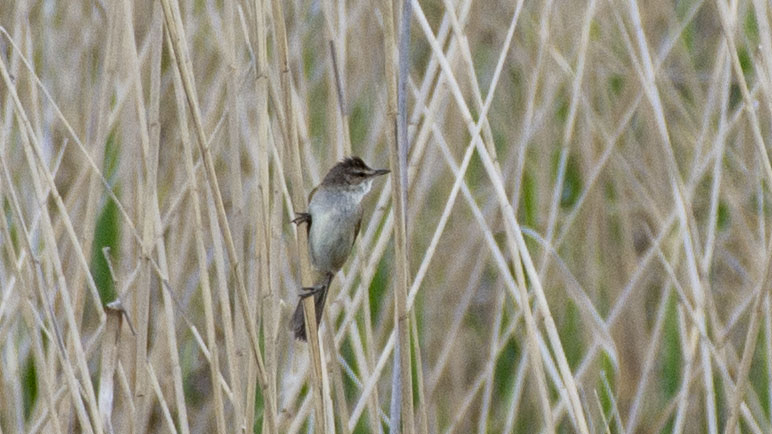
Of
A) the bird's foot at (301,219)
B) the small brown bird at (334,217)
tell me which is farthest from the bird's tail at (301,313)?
the bird's foot at (301,219)

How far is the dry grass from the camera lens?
1.60m

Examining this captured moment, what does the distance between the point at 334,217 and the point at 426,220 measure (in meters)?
0.67

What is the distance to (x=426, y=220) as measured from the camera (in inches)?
94.3

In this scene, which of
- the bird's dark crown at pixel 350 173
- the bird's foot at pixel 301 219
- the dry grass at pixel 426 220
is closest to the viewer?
the bird's foot at pixel 301 219

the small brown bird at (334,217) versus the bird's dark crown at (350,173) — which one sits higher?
the bird's dark crown at (350,173)

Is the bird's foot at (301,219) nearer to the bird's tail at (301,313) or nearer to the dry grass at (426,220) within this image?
the dry grass at (426,220)

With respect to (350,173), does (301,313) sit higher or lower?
lower

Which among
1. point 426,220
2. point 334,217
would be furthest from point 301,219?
point 426,220

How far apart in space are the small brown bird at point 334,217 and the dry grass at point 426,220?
5 centimetres

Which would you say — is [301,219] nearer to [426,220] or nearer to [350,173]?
[350,173]

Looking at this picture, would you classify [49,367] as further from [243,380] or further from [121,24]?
[121,24]

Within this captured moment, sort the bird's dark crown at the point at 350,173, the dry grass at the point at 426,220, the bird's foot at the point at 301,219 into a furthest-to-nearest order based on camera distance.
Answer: the bird's dark crown at the point at 350,173, the dry grass at the point at 426,220, the bird's foot at the point at 301,219

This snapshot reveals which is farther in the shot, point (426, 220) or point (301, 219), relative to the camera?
point (426, 220)

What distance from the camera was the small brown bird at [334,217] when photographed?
1.73m
